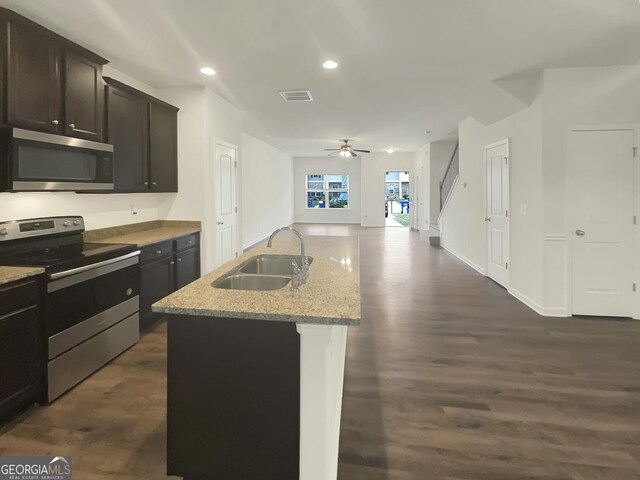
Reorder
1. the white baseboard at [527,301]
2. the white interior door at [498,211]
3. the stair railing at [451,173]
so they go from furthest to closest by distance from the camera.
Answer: the stair railing at [451,173] → the white interior door at [498,211] → the white baseboard at [527,301]

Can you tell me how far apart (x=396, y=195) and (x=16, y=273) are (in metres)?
14.7

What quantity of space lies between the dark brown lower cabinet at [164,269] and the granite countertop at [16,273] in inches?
43.7

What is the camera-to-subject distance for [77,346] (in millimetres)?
A: 2615

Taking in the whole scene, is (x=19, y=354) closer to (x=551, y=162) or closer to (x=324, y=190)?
(x=551, y=162)

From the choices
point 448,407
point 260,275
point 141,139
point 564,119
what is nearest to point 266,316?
point 260,275

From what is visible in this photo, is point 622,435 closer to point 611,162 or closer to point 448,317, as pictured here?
point 448,317

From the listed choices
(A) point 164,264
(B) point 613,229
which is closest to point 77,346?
(A) point 164,264

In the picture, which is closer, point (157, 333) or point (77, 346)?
point (77, 346)

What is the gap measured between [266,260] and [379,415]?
4.19 feet

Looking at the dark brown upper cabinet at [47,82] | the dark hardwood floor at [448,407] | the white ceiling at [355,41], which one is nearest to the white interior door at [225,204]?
the white ceiling at [355,41]

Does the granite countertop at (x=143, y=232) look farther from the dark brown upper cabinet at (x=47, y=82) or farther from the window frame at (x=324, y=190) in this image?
the window frame at (x=324, y=190)

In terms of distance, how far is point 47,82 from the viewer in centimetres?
274

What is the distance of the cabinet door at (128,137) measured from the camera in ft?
11.4

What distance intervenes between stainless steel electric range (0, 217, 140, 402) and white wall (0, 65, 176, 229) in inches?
6.5
